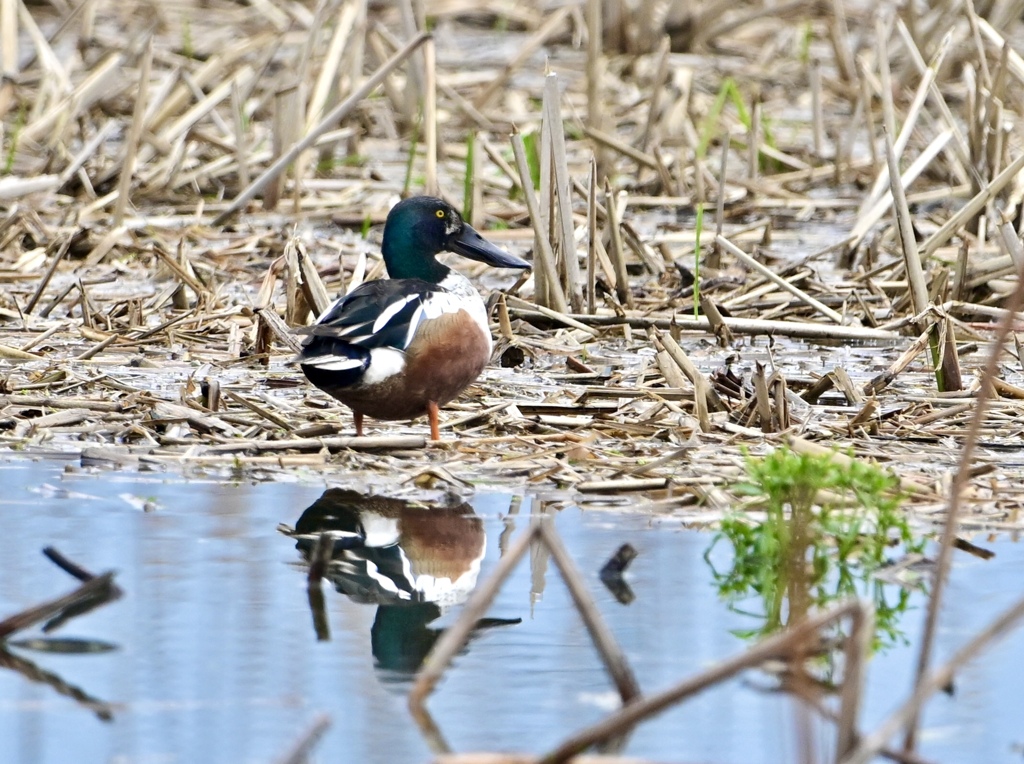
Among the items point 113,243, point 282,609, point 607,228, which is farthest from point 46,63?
point 282,609

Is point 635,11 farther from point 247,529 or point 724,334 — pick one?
point 247,529

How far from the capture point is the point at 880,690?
122 inches

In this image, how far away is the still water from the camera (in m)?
2.83

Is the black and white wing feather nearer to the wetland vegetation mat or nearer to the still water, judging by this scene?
the wetland vegetation mat

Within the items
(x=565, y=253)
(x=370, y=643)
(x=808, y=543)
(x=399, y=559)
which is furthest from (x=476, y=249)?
(x=370, y=643)

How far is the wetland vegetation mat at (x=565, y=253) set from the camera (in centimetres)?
479

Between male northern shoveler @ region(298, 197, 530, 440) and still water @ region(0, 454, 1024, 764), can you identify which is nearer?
still water @ region(0, 454, 1024, 764)

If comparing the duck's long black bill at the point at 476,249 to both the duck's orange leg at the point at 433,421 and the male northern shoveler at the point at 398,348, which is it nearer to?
the male northern shoveler at the point at 398,348

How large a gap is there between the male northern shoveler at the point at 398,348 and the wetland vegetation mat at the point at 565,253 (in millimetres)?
Result: 156

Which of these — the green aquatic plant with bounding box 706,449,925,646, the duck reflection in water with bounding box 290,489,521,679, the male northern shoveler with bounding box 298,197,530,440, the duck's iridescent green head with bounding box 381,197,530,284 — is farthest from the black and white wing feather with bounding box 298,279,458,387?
the green aquatic plant with bounding box 706,449,925,646

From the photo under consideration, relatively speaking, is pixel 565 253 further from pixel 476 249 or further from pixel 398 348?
pixel 398 348

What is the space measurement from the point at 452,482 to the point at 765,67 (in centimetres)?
866

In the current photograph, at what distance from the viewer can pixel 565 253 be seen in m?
6.57

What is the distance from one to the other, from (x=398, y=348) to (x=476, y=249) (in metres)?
1.10
